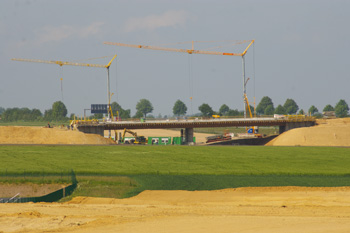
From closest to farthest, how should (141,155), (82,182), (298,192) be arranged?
(298,192) → (82,182) → (141,155)

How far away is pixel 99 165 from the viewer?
61406 millimetres

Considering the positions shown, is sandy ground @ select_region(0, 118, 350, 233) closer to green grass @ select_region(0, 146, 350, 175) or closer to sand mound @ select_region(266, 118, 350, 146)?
green grass @ select_region(0, 146, 350, 175)

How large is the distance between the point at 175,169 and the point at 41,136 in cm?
6733

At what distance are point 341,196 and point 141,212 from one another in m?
18.9

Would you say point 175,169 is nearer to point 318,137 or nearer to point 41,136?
point 41,136

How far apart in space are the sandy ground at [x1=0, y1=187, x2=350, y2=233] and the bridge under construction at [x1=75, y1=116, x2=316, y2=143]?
294ft

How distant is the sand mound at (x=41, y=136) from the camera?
113938 millimetres

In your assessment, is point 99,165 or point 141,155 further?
point 141,155

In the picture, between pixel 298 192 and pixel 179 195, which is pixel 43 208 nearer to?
pixel 179 195

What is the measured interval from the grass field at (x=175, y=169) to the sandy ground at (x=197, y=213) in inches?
161

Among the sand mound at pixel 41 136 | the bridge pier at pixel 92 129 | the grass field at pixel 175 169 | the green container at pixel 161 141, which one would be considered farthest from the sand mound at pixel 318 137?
the sand mound at pixel 41 136

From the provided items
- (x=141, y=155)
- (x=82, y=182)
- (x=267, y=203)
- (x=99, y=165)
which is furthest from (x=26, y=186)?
(x=141, y=155)

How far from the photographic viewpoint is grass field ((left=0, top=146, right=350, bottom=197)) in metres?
48.0

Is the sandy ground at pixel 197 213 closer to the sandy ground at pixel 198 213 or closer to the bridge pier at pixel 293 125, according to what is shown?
the sandy ground at pixel 198 213
